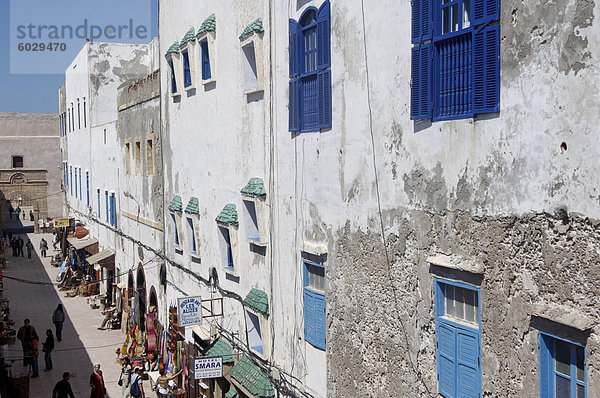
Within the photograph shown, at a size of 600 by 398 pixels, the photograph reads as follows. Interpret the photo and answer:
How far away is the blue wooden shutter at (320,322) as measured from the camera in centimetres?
956

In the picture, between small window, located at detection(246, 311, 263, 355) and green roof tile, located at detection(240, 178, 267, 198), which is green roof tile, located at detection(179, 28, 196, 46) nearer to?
green roof tile, located at detection(240, 178, 267, 198)

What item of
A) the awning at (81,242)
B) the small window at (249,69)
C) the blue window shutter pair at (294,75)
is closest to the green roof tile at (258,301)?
the blue window shutter pair at (294,75)

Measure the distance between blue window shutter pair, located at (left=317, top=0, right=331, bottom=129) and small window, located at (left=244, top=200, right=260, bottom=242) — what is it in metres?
3.56

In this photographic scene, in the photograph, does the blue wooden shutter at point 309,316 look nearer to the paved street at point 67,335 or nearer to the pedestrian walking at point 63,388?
the pedestrian walking at point 63,388

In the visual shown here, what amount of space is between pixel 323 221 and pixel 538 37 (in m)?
4.48

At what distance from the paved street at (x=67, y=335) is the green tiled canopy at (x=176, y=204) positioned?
5007 millimetres

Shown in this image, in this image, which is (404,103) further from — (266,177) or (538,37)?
(266,177)

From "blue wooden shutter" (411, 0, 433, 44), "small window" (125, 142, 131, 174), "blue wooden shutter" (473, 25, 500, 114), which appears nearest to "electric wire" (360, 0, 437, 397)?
"blue wooden shutter" (411, 0, 433, 44)

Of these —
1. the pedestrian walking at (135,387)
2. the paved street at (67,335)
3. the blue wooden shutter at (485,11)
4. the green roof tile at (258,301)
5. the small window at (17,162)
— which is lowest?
the paved street at (67,335)

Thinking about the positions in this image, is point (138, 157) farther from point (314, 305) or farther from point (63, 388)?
point (314, 305)

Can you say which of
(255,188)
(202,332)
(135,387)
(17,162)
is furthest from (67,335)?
(17,162)

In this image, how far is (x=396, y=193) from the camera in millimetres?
7660

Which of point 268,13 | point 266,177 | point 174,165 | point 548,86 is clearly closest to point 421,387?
point 548,86

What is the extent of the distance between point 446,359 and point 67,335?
1972cm
